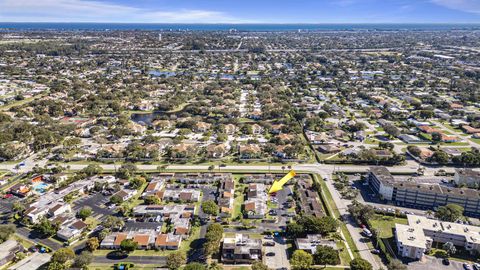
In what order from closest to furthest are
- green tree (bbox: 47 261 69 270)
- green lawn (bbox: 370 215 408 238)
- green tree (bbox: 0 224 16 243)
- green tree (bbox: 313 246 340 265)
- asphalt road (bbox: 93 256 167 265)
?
1. green tree (bbox: 47 261 69 270)
2. green tree (bbox: 313 246 340 265)
3. asphalt road (bbox: 93 256 167 265)
4. green tree (bbox: 0 224 16 243)
5. green lawn (bbox: 370 215 408 238)

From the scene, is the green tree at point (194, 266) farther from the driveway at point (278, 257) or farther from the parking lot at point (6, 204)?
the parking lot at point (6, 204)

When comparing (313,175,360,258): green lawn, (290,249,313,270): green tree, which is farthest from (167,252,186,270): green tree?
(313,175,360,258): green lawn

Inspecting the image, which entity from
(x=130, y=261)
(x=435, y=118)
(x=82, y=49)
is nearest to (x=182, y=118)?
(x=130, y=261)

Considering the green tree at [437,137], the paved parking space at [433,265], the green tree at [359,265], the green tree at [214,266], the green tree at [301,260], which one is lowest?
the paved parking space at [433,265]

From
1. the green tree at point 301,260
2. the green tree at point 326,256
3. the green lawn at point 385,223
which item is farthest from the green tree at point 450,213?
the green tree at point 301,260

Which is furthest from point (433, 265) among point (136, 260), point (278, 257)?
point (136, 260)

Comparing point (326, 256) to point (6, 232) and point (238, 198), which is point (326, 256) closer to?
point (238, 198)

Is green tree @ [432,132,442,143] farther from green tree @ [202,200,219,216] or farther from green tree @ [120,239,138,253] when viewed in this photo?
green tree @ [120,239,138,253]
